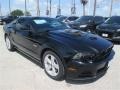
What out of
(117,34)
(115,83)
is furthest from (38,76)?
(117,34)

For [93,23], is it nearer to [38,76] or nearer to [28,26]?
[28,26]

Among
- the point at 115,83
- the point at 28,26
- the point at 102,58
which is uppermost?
the point at 28,26

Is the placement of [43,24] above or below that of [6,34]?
above

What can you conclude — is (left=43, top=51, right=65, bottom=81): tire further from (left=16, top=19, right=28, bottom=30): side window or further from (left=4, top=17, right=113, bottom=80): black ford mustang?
(left=16, top=19, right=28, bottom=30): side window

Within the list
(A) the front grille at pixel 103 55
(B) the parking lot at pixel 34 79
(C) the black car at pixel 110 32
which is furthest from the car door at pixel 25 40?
(C) the black car at pixel 110 32

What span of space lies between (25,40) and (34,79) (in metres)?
1.39

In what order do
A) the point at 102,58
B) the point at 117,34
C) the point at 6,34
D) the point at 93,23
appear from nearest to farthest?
1. the point at 102,58
2. the point at 6,34
3. the point at 117,34
4. the point at 93,23

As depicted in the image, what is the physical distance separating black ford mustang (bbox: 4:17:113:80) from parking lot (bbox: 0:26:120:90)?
0.66ft

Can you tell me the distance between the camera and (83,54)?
390 centimetres

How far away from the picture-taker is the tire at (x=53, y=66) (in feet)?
13.6

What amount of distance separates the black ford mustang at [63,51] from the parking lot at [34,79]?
0.20 meters

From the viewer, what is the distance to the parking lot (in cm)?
407

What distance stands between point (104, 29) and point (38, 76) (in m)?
4.85

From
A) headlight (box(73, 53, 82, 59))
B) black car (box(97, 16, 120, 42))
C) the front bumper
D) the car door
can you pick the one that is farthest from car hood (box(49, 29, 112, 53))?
black car (box(97, 16, 120, 42))
